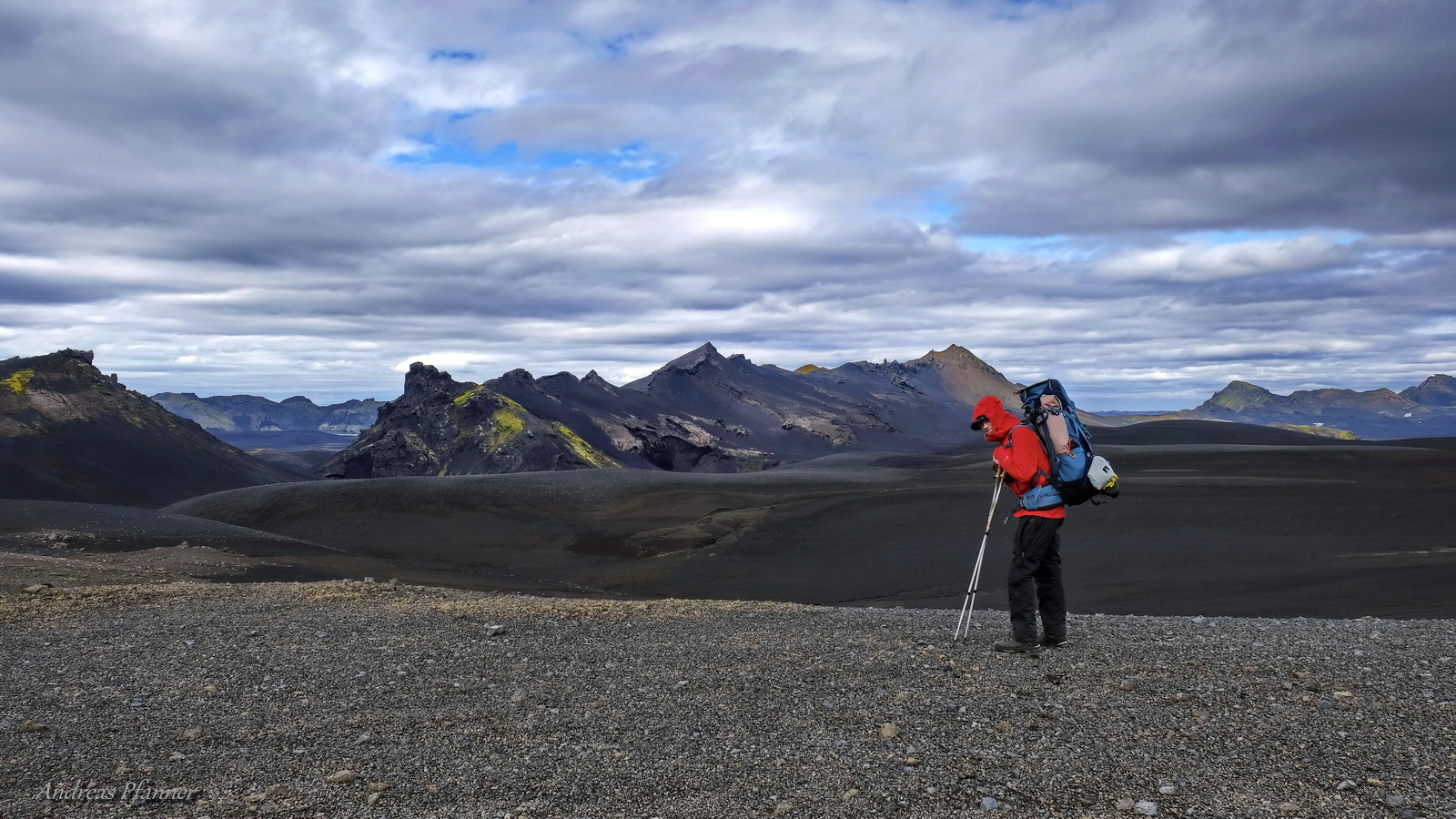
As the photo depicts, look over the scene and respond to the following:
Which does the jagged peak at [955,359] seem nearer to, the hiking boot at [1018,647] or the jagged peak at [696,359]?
the jagged peak at [696,359]

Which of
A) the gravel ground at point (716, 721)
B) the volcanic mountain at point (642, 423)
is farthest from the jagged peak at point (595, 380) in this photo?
the gravel ground at point (716, 721)

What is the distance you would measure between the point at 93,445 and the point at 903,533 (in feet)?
166

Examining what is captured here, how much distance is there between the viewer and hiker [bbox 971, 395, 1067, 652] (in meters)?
8.37

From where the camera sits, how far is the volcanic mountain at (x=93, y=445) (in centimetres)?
5112

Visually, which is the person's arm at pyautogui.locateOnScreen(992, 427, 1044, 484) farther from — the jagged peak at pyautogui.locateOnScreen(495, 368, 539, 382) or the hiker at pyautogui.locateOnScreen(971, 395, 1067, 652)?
the jagged peak at pyautogui.locateOnScreen(495, 368, 539, 382)

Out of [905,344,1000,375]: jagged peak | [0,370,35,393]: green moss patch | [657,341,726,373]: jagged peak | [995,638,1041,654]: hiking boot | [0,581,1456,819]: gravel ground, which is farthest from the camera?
[905,344,1000,375]: jagged peak

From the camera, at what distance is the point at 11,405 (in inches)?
2226

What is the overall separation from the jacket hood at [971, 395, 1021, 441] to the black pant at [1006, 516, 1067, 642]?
0.77 m

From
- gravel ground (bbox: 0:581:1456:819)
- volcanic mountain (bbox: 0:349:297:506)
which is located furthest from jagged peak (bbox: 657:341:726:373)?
gravel ground (bbox: 0:581:1456:819)

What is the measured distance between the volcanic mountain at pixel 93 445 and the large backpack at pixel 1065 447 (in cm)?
5358

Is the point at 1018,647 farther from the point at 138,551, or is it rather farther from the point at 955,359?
the point at 955,359

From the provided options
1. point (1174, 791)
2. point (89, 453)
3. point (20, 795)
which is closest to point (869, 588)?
point (1174, 791)

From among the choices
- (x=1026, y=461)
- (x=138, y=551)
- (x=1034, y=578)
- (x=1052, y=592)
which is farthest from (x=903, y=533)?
(x=1026, y=461)

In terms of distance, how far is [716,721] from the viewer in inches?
263
